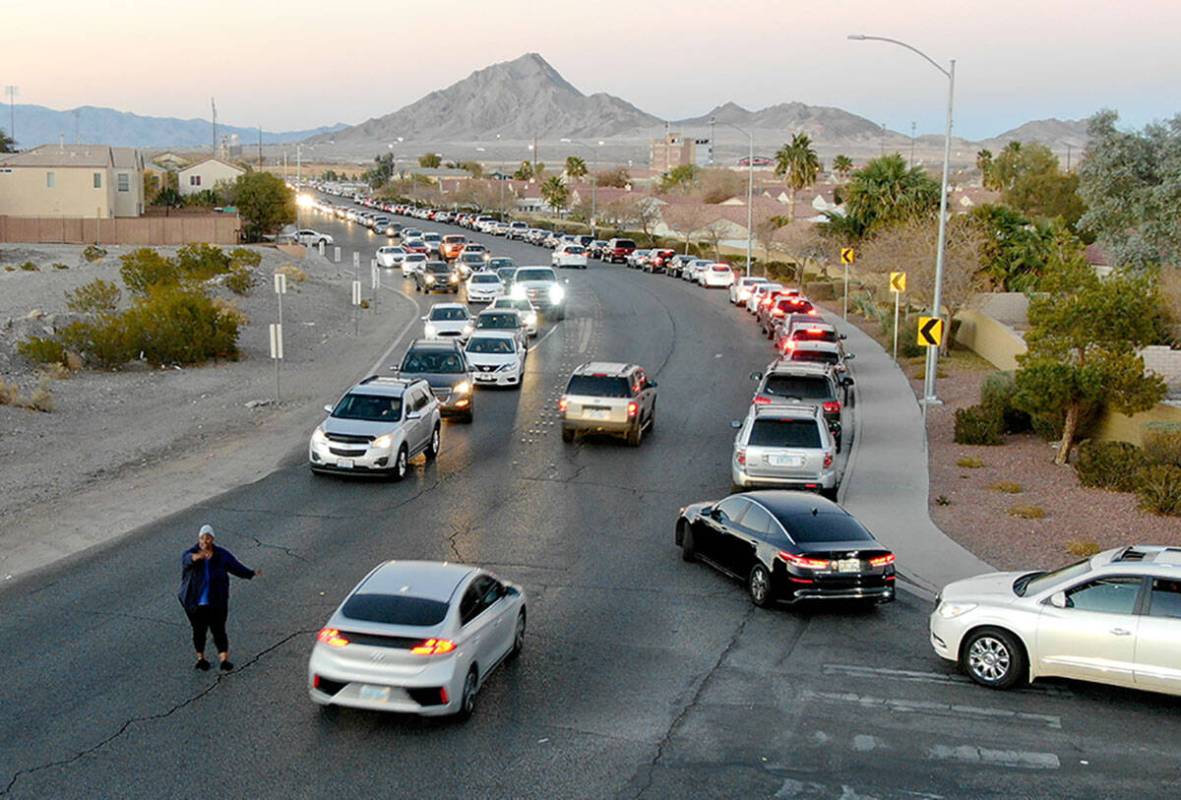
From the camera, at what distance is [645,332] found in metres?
44.8

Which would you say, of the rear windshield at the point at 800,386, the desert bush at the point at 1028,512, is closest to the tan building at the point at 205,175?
the rear windshield at the point at 800,386

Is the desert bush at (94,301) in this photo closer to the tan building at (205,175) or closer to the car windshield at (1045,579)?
the car windshield at (1045,579)

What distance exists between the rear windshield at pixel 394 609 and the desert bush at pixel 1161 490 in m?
13.0

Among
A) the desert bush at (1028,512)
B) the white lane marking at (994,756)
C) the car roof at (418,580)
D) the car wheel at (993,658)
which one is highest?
the car roof at (418,580)

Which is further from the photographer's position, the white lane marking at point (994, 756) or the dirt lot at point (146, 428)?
the dirt lot at point (146, 428)

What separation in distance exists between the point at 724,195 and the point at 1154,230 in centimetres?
11216

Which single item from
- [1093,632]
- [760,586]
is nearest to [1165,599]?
[1093,632]

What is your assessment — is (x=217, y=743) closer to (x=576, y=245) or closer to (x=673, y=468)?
(x=673, y=468)

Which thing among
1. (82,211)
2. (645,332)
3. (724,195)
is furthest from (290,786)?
(724,195)

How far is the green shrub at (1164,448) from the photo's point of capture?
2052 cm

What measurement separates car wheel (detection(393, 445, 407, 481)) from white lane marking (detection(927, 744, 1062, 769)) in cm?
1256

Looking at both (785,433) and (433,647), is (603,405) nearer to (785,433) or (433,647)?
(785,433)

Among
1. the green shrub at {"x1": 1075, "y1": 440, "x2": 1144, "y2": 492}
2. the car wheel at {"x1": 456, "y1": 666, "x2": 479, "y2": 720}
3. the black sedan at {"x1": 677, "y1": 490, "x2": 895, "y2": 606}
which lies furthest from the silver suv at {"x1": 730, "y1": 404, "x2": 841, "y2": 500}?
the car wheel at {"x1": 456, "y1": 666, "x2": 479, "y2": 720}

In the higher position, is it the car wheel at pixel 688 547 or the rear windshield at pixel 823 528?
the rear windshield at pixel 823 528
